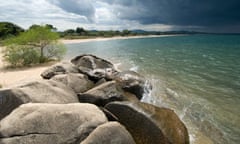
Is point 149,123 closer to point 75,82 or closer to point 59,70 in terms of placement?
point 75,82

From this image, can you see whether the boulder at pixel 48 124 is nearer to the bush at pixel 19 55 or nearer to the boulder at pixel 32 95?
the boulder at pixel 32 95

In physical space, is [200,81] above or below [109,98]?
below

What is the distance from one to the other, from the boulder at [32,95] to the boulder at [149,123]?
205cm

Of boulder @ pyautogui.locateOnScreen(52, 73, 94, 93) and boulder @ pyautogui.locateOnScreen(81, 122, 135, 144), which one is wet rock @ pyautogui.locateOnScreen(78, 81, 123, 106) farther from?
boulder @ pyautogui.locateOnScreen(81, 122, 135, 144)

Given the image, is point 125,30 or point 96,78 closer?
point 96,78

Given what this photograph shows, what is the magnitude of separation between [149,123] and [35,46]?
2376 cm

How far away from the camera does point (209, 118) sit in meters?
10.4

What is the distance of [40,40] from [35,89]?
21235 mm

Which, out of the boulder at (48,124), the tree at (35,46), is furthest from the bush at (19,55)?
the boulder at (48,124)

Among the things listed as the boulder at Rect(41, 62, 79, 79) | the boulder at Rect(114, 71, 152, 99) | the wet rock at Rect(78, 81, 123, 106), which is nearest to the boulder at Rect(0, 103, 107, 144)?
the wet rock at Rect(78, 81, 123, 106)

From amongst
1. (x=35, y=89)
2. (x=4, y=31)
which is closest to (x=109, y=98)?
(x=35, y=89)

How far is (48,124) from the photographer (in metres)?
5.51

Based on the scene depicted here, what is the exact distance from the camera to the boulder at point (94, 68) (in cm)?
1274

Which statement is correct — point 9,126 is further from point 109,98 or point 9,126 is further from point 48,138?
point 109,98
